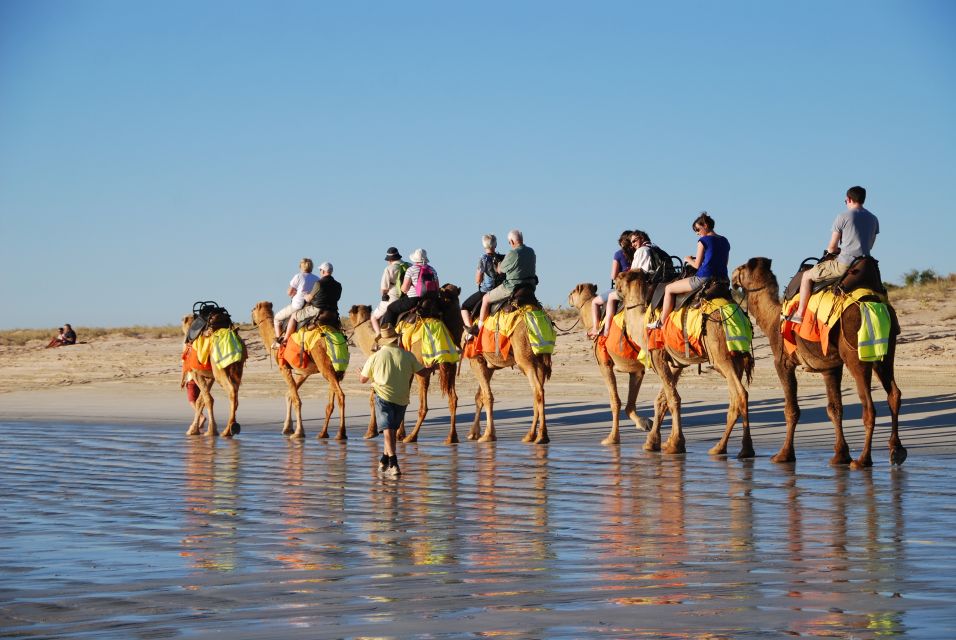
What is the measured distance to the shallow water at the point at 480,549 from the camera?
664 cm

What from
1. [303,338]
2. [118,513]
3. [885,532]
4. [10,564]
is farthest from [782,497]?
[303,338]

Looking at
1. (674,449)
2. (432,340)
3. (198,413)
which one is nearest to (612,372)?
(432,340)

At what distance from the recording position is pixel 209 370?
2180 cm

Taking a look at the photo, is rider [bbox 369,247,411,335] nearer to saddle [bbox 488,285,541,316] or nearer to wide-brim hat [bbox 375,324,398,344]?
saddle [bbox 488,285,541,316]

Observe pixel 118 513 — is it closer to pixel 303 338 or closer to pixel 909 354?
pixel 303 338

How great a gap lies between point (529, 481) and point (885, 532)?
14.9 feet

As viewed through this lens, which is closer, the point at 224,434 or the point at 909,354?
the point at 224,434

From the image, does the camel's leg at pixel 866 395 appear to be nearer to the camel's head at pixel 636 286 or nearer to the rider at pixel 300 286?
the camel's head at pixel 636 286

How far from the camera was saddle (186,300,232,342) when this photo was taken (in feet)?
71.7

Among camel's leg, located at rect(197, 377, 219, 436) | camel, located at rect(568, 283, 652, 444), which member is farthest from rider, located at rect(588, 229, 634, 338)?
camel's leg, located at rect(197, 377, 219, 436)

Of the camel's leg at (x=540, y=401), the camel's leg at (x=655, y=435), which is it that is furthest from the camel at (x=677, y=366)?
the camel's leg at (x=540, y=401)

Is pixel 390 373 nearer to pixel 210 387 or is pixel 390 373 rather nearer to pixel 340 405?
pixel 340 405

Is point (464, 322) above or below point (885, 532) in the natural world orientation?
above

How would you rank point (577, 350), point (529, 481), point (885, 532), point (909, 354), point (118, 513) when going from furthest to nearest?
point (577, 350) → point (909, 354) → point (529, 481) → point (118, 513) → point (885, 532)
